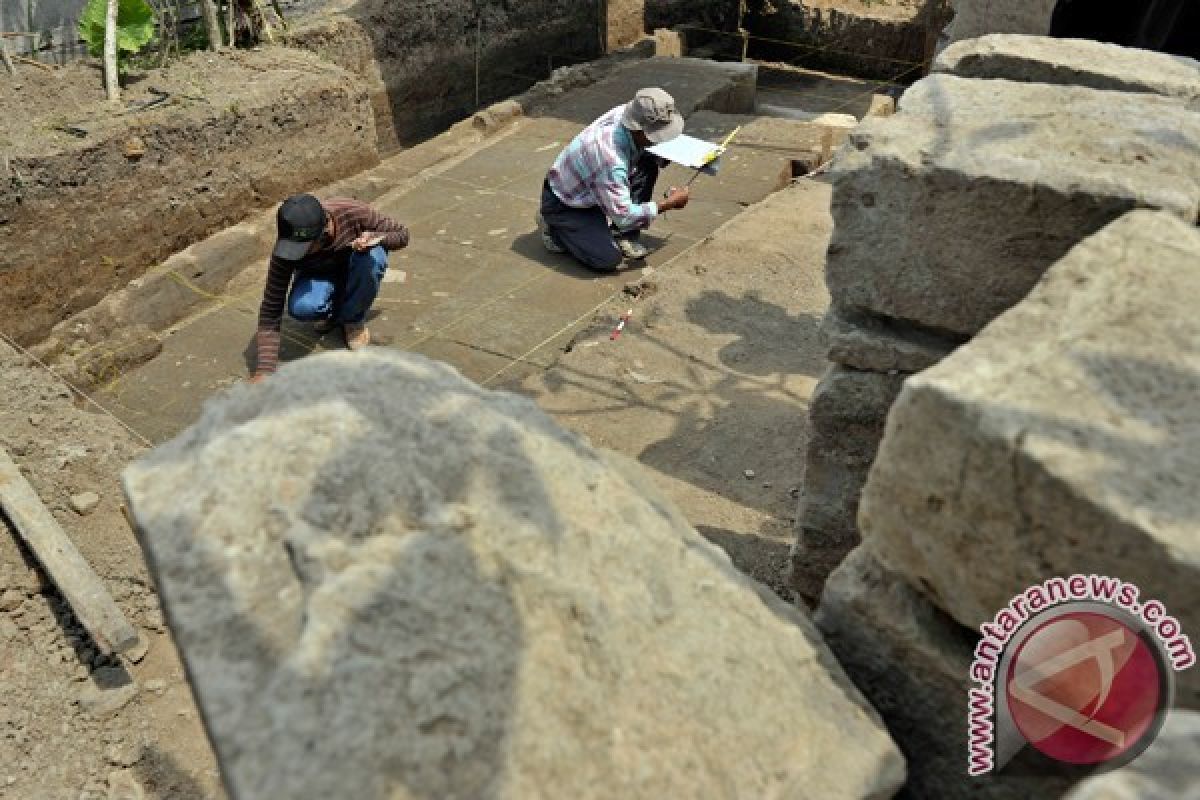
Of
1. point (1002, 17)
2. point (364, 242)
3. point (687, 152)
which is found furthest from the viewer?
point (687, 152)

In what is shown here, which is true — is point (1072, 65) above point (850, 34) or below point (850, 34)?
above

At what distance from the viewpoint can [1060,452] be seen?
4.08 feet

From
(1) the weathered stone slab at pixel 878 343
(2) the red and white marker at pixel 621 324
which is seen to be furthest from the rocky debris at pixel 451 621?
(2) the red and white marker at pixel 621 324

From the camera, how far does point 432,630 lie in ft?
4.42

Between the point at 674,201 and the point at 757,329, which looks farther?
the point at 674,201

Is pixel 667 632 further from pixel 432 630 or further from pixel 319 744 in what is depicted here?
pixel 319 744

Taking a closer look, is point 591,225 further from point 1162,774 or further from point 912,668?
point 1162,774

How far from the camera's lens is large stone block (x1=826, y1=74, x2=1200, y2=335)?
1897 mm

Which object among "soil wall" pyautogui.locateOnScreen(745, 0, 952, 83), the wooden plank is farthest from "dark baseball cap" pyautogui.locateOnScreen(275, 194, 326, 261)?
"soil wall" pyautogui.locateOnScreen(745, 0, 952, 83)

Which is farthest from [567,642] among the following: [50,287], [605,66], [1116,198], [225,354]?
[605,66]

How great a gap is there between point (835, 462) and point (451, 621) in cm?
148

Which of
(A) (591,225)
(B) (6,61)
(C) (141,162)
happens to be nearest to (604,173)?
(A) (591,225)

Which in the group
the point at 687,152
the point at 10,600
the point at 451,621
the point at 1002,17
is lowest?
the point at 10,600

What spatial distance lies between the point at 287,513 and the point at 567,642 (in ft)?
1.48
